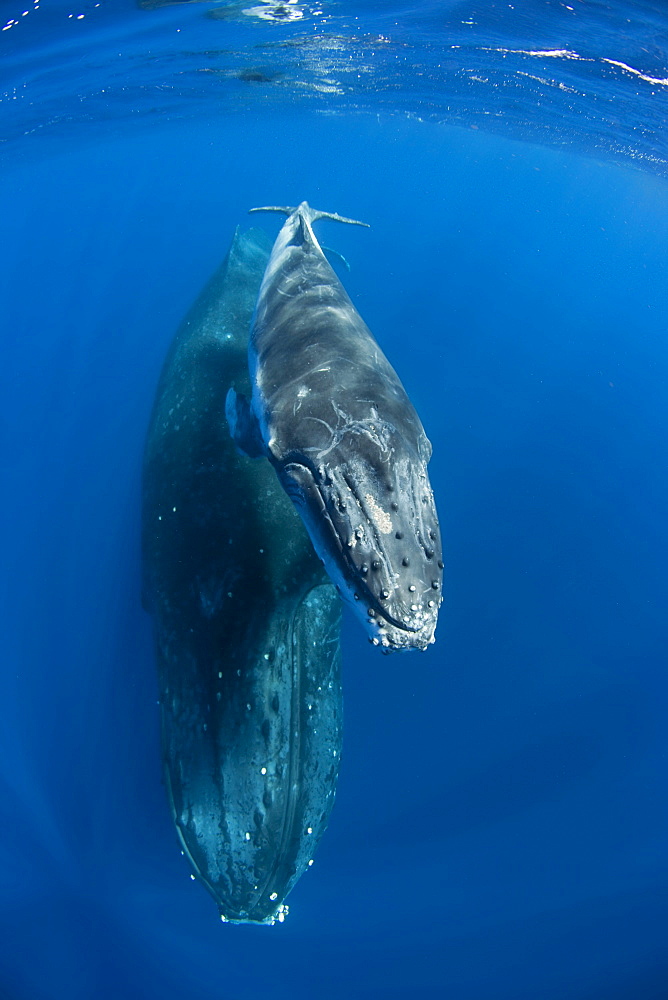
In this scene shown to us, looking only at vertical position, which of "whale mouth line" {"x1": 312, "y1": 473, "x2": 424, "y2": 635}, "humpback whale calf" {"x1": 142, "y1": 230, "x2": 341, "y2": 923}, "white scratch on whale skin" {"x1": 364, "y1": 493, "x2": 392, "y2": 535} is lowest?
"humpback whale calf" {"x1": 142, "y1": 230, "x2": 341, "y2": 923}

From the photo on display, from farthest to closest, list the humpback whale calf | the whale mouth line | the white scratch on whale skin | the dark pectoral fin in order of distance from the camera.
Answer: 1. the dark pectoral fin
2. the humpback whale calf
3. the white scratch on whale skin
4. the whale mouth line

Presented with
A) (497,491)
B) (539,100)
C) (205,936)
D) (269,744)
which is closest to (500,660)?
(497,491)

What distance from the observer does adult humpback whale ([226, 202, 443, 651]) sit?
4047mm

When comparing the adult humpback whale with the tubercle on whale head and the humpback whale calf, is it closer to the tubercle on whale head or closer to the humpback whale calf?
the tubercle on whale head

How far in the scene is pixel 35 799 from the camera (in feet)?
28.9

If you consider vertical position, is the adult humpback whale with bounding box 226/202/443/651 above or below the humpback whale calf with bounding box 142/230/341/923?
above

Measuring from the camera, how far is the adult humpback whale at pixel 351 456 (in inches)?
159

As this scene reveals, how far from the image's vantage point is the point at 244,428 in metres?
6.38

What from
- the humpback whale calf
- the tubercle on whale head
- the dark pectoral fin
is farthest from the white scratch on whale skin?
the humpback whale calf

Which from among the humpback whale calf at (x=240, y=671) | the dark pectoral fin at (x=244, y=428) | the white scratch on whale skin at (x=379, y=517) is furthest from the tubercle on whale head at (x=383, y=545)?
the humpback whale calf at (x=240, y=671)

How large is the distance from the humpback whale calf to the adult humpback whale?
1.03 metres

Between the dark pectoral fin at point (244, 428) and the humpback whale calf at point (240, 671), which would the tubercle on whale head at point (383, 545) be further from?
the humpback whale calf at point (240, 671)

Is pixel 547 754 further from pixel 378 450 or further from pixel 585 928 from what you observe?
pixel 378 450

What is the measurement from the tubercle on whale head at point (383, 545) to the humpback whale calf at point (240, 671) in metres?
2.00
